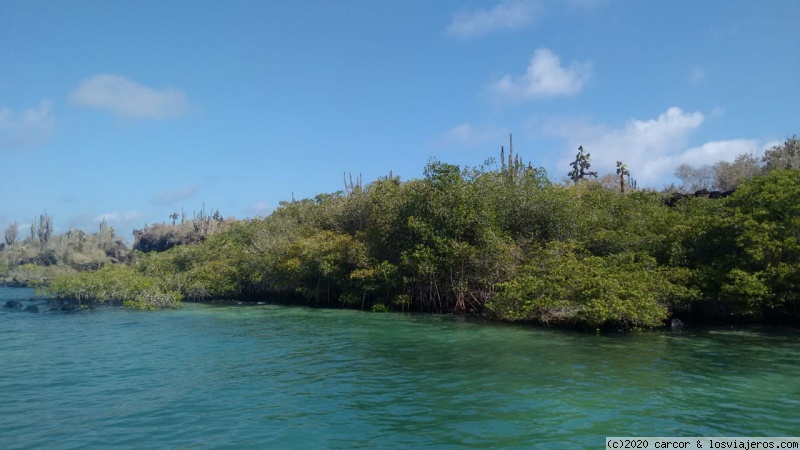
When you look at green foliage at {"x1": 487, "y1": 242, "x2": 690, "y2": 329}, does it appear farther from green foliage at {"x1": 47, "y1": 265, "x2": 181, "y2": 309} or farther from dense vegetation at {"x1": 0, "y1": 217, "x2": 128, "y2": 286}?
dense vegetation at {"x1": 0, "y1": 217, "x2": 128, "y2": 286}

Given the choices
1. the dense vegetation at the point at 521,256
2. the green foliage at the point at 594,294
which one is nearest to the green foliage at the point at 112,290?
the dense vegetation at the point at 521,256

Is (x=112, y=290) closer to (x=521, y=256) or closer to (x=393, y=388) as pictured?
(x=521, y=256)

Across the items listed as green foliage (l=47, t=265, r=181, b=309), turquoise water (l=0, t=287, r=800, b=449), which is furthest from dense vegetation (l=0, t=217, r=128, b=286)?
turquoise water (l=0, t=287, r=800, b=449)

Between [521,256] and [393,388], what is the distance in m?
15.4

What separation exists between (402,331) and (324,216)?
62.1 ft

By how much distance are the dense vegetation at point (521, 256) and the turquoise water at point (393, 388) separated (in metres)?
1.72

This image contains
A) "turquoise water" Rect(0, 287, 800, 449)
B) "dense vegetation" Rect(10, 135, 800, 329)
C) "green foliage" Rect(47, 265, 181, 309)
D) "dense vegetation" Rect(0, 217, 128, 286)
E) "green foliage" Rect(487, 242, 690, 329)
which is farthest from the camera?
"dense vegetation" Rect(0, 217, 128, 286)

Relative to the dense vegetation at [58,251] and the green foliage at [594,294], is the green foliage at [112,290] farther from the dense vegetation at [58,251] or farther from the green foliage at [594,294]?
the dense vegetation at [58,251]

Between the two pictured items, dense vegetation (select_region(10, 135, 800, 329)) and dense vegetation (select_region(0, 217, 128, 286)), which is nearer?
dense vegetation (select_region(10, 135, 800, 329))

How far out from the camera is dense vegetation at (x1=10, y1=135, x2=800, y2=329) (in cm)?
1988

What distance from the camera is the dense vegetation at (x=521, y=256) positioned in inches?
782

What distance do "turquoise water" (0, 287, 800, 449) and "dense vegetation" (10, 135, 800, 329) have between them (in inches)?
67.6

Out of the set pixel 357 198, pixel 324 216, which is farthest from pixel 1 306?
pixel 357 198

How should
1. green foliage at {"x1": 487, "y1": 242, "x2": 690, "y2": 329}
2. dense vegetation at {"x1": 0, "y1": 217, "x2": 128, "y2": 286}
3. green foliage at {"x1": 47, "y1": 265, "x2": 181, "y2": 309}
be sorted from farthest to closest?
1. dense vegetation at {"x1": 0, "y1": 217, "x2": 128, "y2": 286}
2. green foliage at {"x1": 47, "y1": 265, "x2": 181, "y2": 309}
3. green foliage at {"x1": 487, "y1": 242, "x2": 690, "y2": 329}
